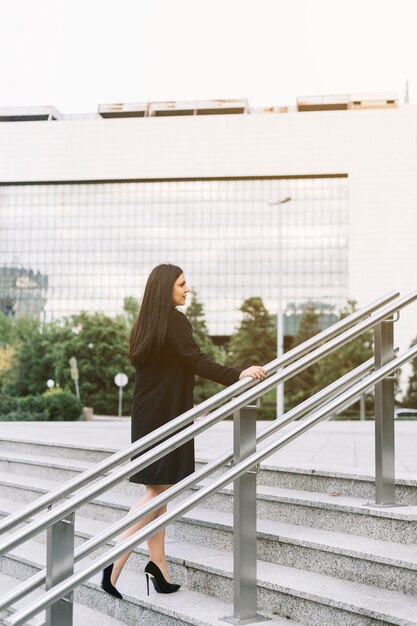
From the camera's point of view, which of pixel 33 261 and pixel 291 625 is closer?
pixel 291 625

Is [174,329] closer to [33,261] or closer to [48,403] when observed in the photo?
[48,403]

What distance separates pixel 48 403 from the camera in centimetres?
2827

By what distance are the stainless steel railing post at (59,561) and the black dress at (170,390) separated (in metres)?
0.90

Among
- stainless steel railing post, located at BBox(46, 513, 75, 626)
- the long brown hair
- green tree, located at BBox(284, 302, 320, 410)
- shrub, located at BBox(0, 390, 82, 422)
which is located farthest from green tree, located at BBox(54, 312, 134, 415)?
stainless steel railing post, located at BBox(46, 513, 75, 626)

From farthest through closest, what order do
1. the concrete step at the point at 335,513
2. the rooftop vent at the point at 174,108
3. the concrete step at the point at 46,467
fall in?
1. the rooftop vent at the point at 174,108
2. the concrete step at the point at 46,467
3. the concrete step at the point at 335,513

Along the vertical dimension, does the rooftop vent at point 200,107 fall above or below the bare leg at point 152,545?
above

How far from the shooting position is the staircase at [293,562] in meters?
3.44

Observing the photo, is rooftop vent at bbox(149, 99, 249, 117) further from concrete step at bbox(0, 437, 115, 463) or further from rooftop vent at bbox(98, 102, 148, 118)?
concrete step at bbox(0, 437, 115, 463)

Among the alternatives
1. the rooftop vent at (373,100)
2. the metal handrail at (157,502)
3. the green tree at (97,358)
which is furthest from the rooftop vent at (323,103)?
the metal handrail at (157,502)

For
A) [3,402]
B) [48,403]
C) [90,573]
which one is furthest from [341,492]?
[3,402]

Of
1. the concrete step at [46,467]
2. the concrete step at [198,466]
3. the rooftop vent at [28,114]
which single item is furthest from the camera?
the rooftop vent at [28,114]

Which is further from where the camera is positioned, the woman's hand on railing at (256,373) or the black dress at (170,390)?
the black dress at (170,390)

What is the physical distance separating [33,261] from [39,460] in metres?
76.8

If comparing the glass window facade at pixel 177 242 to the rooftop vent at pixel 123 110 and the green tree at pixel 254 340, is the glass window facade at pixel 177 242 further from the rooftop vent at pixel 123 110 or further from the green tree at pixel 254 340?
the green tree at pixel 254 340
